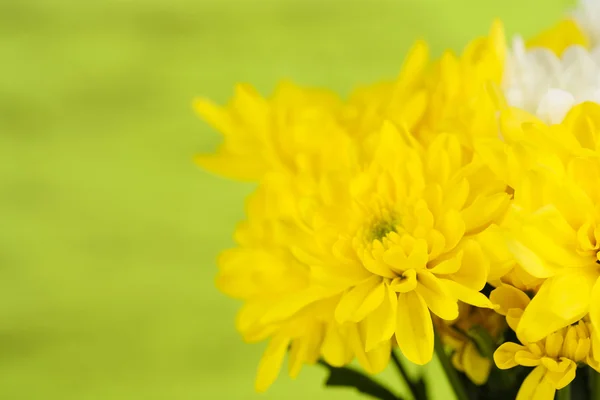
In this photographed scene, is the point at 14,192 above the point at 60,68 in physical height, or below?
below

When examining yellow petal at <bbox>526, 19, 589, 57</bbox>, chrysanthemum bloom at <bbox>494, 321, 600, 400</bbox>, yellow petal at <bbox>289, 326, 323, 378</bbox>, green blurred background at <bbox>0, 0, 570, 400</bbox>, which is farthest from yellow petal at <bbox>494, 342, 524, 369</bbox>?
green blurred background at <bbox>0, 0, 570, 400</bbox>

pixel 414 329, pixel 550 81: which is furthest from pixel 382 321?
pixel 550 81

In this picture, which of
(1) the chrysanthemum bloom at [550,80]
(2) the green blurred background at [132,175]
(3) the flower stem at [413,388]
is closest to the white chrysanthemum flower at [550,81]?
(1) the chrysanthemum bloom at [550,80]

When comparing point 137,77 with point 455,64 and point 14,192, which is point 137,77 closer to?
point 14,192

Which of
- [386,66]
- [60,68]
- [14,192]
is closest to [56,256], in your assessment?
[14,192]

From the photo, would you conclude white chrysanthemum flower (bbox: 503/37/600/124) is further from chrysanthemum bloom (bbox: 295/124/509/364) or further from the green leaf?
the green leaf

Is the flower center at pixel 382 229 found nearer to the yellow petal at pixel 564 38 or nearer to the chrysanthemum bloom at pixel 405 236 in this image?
the chrysanthemum bloom at pixel 405 236
